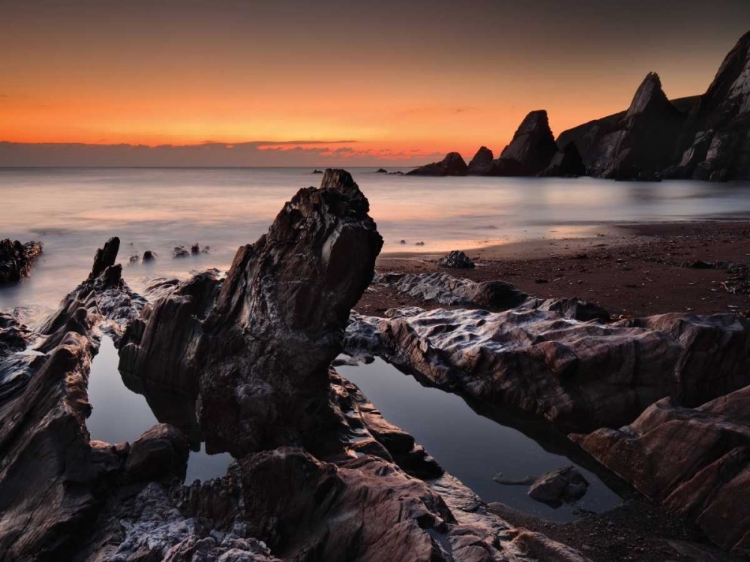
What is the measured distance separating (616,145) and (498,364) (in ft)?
417

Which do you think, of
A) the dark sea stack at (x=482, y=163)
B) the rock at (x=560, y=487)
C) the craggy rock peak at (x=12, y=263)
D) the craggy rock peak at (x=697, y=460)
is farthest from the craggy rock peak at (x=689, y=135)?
the rock at (x=560, y=487)

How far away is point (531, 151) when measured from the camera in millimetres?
138000

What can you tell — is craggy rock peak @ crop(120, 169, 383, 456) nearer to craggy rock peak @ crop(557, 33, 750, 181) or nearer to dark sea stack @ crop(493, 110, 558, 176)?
craggy rock peak @ crop(557, 33, 750, 181)

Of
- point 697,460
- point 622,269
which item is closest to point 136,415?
point 697,460

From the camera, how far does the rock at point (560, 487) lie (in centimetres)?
635

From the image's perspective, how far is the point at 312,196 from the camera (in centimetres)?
776

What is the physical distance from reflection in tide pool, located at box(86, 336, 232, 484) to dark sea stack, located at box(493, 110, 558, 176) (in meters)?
136

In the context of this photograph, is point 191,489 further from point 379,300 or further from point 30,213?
point 30,213

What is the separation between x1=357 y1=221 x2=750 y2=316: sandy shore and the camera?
42.8ft

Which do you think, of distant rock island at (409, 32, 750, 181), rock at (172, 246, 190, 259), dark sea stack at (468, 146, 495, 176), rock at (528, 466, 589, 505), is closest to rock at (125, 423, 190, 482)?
rock at (528, 466, 589, 505)

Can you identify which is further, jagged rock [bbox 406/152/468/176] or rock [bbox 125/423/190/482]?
jagged rock [bbox 406/152/468/176]

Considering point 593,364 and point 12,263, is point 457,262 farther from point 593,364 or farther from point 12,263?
point 12,263

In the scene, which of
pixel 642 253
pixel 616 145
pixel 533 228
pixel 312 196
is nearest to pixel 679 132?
pixel 616 145

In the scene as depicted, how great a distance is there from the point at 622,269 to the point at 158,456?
1481cm
